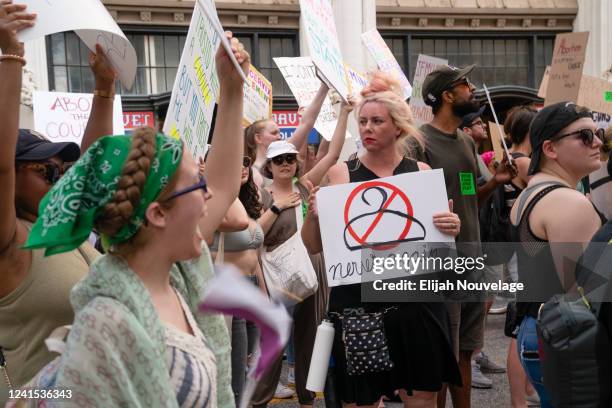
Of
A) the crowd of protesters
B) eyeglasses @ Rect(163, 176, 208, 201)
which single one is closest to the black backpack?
the crowd of protesters

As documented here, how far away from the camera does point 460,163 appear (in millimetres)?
4652

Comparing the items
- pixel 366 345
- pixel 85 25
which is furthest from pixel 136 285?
pixel 366 345

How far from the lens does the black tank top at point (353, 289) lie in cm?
366

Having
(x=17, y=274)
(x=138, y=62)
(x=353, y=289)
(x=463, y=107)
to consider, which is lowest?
(x=353, y=289)

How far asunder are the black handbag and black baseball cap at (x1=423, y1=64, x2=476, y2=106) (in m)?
1.77

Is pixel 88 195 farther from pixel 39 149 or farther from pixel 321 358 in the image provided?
pixel 321 358

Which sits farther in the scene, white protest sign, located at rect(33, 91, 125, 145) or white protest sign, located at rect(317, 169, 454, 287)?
white protest sign, located at rect(33, 91, 125, 145)

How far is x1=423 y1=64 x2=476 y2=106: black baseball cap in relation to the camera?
480 centimetres

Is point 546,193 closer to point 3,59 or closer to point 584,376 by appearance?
point 584,376

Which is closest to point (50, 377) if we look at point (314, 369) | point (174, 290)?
point (174, 290)

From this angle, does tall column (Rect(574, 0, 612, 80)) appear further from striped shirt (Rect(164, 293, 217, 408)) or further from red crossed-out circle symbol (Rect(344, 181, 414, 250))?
striped shirt (Rect(164, 293, 217, 408))

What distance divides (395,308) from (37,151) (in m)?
1.83

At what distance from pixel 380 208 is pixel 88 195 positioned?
2.15 m

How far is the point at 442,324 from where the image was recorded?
12.4ft
